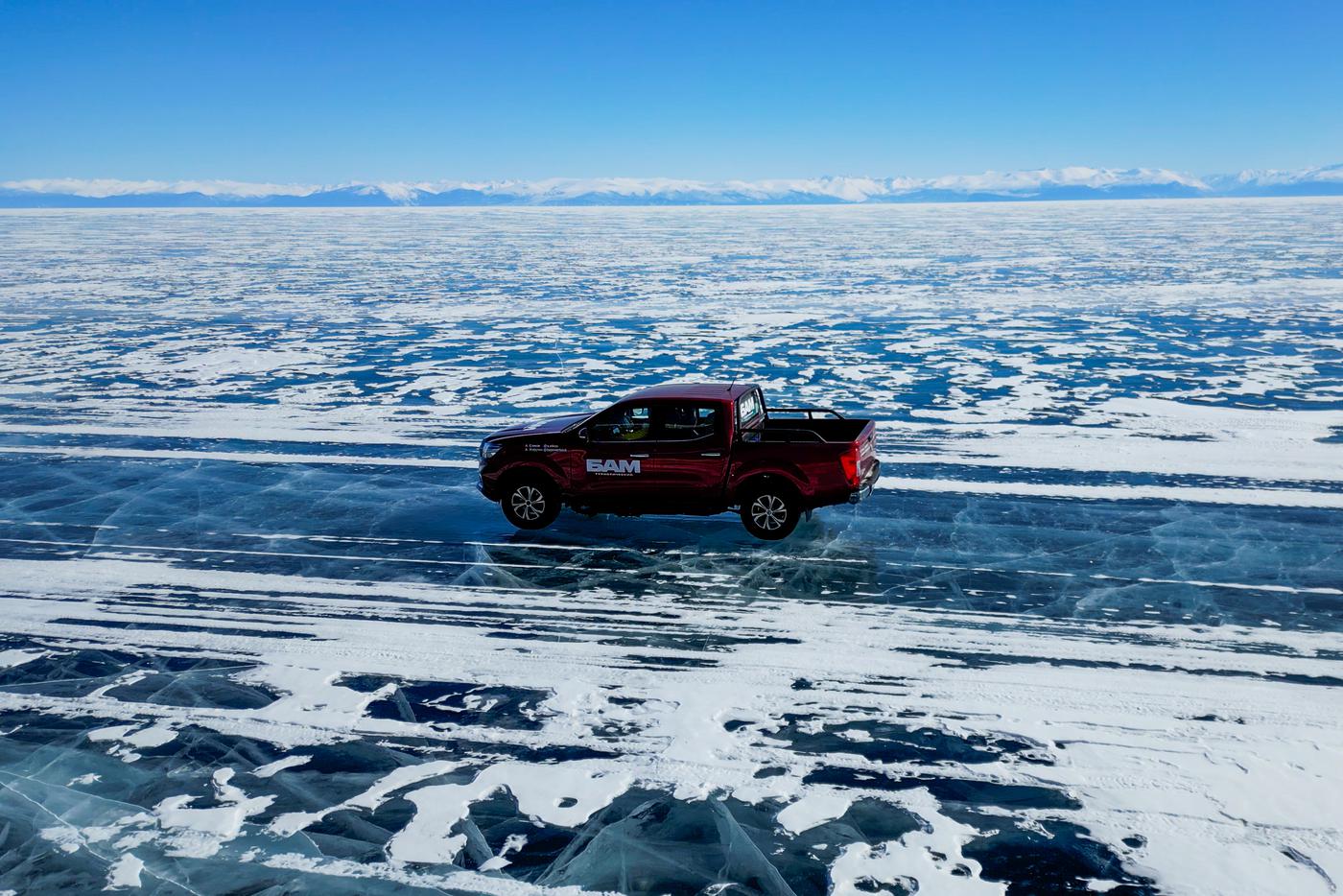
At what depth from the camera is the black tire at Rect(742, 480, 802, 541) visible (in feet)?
35.2

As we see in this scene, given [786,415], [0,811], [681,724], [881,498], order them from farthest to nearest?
[786,415] → [881,498] → [681,724] → [0,811]

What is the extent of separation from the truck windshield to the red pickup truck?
0.7 inches

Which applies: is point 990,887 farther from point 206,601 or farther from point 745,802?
point 206,601

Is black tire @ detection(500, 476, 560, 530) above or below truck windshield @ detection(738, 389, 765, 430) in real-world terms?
below

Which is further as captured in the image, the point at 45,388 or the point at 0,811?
the point at 45,388

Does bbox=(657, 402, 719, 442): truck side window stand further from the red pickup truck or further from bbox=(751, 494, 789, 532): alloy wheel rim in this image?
bbox=(751, 494, 789, 532): alloy wheel rim

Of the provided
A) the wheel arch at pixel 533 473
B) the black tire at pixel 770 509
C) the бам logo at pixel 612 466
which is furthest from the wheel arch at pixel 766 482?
the wheel arch at pixel 533 473

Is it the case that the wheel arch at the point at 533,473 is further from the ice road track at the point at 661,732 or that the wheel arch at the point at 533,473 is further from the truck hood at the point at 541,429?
the ice road track at the point at 661,732

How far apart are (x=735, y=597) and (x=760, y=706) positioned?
2.16 meters

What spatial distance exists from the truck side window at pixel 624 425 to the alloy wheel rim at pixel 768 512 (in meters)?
1.47

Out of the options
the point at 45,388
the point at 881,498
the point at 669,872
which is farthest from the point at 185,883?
the point at 45,388

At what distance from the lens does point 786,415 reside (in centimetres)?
1781

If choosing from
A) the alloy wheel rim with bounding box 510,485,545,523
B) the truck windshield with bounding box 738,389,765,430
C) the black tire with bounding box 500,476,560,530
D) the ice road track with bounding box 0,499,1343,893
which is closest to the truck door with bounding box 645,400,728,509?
the truck windshield with bounding box 738,389,765,430

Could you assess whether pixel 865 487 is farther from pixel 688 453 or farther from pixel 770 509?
pixel 688 453
